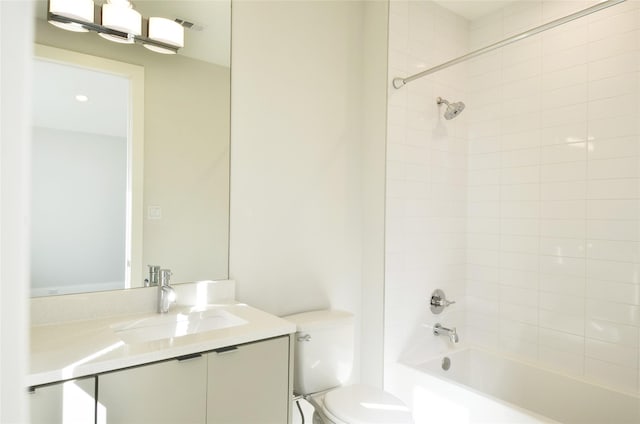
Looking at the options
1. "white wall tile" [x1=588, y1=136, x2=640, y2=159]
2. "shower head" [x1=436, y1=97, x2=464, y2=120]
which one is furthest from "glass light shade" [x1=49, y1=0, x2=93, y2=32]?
"white wall tile" [x1=588, y1=136, x2=640, y2=159]

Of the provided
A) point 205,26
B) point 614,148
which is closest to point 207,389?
point 205,26

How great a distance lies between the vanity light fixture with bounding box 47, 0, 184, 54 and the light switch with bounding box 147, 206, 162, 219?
2.20ft

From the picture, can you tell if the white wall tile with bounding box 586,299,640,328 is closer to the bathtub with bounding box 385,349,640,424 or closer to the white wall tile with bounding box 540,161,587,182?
the bathtub with bounding box 385,349,640,424

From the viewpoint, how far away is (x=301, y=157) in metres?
2.14

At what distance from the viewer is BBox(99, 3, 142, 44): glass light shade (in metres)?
1.54

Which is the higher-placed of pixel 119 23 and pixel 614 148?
pixel 119 23

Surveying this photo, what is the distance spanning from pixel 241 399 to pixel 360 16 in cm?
217

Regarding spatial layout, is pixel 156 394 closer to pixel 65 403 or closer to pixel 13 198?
pixel 65 403

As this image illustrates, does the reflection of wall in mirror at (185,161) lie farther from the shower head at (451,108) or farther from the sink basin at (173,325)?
the shower head at (451,108)

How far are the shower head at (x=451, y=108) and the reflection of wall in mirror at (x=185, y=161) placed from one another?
1392mm

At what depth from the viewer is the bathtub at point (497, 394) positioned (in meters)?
1.94

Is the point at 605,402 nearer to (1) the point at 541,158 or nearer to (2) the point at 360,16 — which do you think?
(1) the point at 541,158

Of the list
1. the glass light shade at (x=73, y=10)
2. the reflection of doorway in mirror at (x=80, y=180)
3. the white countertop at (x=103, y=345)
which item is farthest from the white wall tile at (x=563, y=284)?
the glass light shade at (x=73, y=10)

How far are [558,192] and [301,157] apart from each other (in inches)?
60.1
